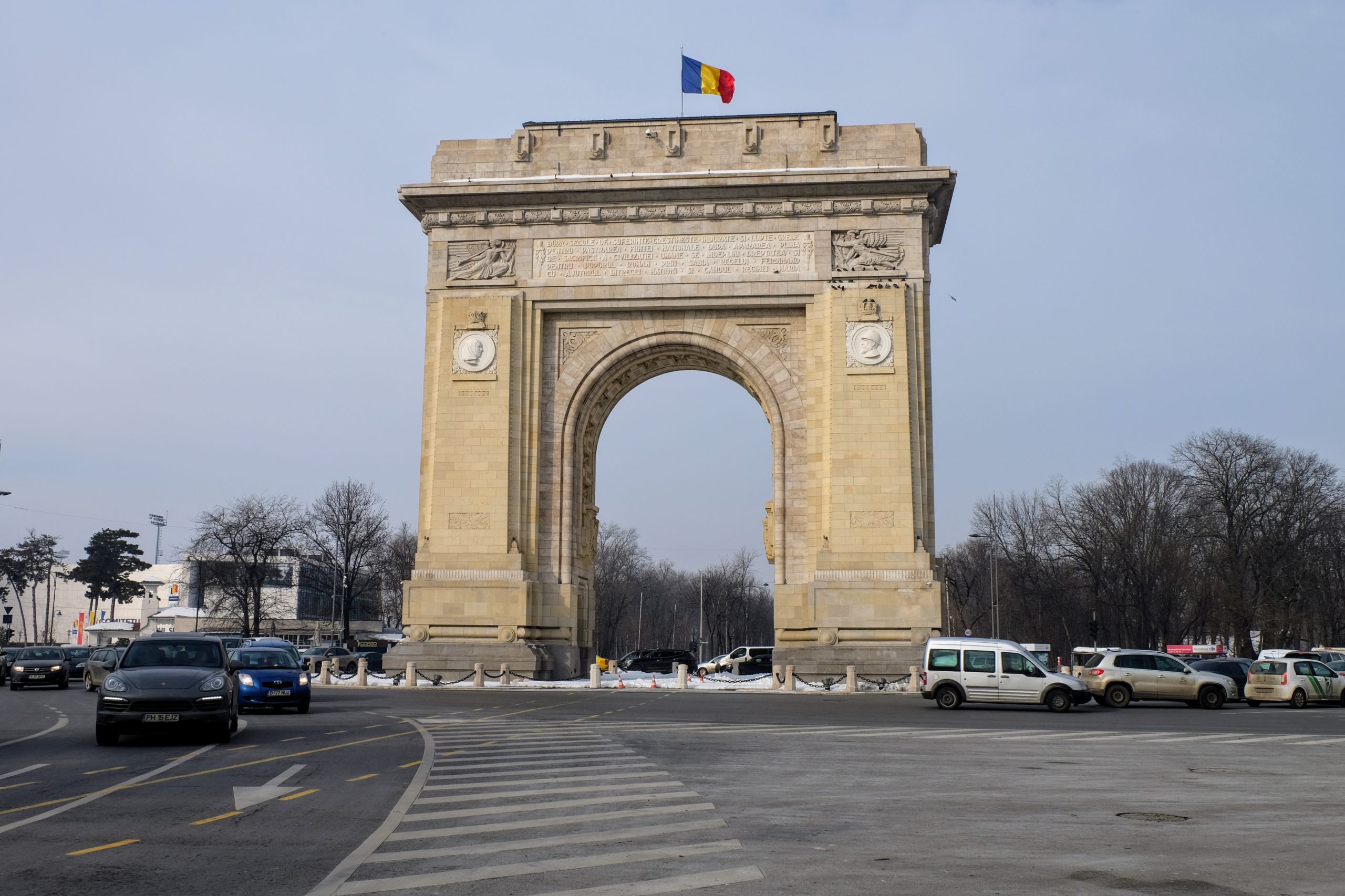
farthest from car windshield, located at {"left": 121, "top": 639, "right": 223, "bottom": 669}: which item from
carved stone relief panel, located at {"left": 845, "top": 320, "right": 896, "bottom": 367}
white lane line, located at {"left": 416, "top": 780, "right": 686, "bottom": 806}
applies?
carved stone relief panel, located at {"left": 845, "top": 320, "right": 896, "bottom": 367}

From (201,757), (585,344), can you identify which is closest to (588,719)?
(201,757)

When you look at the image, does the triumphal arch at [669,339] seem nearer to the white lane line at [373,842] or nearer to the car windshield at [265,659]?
the car windshield at [265,659]

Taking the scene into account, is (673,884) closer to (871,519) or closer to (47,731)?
(47,731)

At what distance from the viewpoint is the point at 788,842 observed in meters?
8.91

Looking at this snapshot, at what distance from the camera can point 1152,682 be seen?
30.0 metres

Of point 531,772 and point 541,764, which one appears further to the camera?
point 541,764

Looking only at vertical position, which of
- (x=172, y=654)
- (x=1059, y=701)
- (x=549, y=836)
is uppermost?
(x=172, y=654)

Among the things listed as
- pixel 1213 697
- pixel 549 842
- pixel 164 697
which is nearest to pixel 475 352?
pixel 164 697

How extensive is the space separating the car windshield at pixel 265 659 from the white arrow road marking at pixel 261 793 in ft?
40.6

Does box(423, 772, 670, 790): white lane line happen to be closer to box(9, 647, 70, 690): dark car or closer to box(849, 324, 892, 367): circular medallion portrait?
box(849, 324, 892, 367): circular medallion portrait

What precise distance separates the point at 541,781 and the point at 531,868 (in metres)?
4.88

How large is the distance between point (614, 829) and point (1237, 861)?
4550mm

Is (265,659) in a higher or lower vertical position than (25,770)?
higher

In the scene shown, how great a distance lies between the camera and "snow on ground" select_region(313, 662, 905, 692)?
35.4 meters
